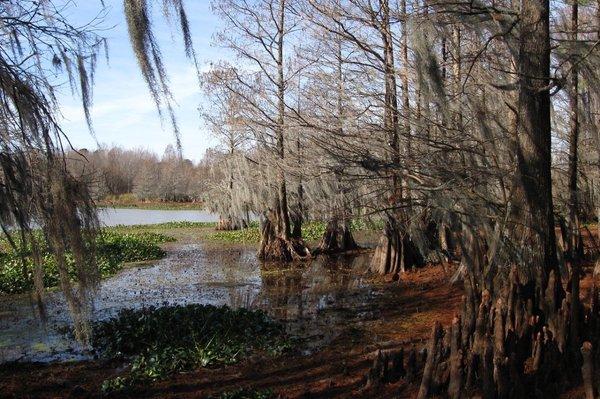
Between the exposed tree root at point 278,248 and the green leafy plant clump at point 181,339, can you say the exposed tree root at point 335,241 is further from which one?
the green leafy plant clump at point 181,339

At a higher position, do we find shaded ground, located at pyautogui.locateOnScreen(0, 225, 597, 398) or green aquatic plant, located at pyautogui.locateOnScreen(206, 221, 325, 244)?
green aquatic plant, located at pyautogui.locateOnScreen(206, 221, 325, 244)

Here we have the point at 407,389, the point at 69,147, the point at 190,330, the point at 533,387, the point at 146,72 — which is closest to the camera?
the point at 146,72

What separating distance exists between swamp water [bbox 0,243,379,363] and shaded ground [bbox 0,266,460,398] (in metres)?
0.45

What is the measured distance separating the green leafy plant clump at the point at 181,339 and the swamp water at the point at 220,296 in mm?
380

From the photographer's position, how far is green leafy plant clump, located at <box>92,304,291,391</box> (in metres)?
5.74

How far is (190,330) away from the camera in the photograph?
Result: 6723 millimetres

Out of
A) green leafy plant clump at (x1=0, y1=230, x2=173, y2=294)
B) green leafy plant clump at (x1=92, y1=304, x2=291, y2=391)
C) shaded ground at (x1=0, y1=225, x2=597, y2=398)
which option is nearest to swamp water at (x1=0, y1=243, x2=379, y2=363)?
shaded ground at (x1=0, y1=225, x2=597, y2=398)

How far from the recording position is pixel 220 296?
10.3 m

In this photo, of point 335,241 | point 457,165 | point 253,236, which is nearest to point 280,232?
point 335,241

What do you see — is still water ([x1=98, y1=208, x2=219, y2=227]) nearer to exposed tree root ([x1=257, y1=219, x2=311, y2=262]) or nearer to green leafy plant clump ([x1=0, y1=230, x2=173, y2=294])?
green leafy plant clump ([x1=0, y1=230, x2=173, y2=294])

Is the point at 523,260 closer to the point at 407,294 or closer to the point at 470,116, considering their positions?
the point at 470,116

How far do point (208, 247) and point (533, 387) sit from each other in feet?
55.1

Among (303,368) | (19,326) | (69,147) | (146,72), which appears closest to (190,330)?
(303,368)

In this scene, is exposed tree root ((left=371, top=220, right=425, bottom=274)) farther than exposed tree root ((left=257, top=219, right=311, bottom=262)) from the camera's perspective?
No
